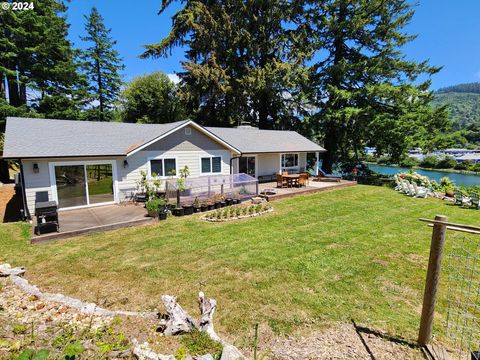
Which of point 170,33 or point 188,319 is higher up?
point 170,33

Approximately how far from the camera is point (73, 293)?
4.80m

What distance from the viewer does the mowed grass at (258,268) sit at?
13.6 ft

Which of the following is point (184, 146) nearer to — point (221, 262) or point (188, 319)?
point (221, 262)

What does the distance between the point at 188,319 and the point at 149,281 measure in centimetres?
214

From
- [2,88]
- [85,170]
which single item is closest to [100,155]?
[85,170]

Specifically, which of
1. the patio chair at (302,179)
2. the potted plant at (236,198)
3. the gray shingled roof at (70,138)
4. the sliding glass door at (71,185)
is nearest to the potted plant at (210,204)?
the potted plant at (236,198)

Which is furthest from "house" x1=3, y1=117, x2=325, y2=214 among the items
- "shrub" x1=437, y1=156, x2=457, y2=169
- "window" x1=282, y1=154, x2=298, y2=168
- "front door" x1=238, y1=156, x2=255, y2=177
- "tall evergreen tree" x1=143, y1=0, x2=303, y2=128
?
"shrub" x1=437, y1=156, x2=457, y2=169

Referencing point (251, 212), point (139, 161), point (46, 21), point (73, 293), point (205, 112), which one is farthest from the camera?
point (205, 112)

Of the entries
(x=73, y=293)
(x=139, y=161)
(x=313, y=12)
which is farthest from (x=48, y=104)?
(x=313, y=12)

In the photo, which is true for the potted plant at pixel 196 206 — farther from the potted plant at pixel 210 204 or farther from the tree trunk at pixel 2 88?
the tree trunk at pixel 2 88

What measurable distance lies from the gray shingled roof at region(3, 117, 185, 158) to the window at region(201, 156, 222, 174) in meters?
2.77

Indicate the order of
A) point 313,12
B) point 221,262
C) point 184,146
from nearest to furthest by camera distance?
point 221,262 → point 184,146 → point 313,12

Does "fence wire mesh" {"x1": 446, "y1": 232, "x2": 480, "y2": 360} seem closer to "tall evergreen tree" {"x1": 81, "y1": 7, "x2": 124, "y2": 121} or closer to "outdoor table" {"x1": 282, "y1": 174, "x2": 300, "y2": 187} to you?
"outdoor table" {"x1": 282, "y1": 174, "x2": 300, "y2": 187}

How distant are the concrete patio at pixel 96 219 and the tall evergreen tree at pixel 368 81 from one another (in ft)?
60.7
